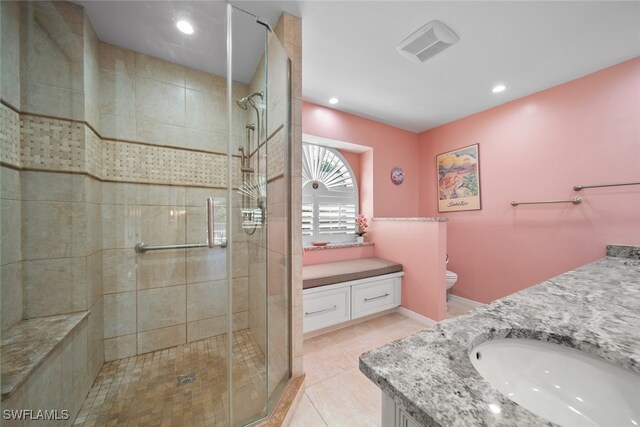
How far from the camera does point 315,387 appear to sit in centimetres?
140

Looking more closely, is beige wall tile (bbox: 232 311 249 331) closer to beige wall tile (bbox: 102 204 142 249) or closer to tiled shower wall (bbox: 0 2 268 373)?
tiled shower wall (bbox: 0 2 268 373)

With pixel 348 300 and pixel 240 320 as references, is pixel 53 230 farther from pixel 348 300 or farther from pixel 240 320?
pixel 348 300

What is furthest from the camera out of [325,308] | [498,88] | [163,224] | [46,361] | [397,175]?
[397,175]

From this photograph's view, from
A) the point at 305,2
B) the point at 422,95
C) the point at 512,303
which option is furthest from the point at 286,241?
the point at 422,95

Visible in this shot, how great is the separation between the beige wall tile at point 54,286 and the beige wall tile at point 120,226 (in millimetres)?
246

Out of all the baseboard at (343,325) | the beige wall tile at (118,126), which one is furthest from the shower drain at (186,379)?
the beige wall tile at (118,126)

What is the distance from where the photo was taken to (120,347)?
4.91ft

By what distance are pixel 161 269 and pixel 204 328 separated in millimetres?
579

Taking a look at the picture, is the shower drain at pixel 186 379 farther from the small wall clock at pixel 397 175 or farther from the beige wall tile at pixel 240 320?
the small wall clock at pixel 397 175

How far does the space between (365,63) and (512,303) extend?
197cm

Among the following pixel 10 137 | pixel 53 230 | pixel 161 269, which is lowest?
pixel 161 269

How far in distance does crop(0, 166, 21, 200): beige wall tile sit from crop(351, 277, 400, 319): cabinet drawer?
7.26 ft

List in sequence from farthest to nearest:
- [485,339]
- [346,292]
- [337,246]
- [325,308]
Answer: [337,246], [346,292], [325,308], [485,339]

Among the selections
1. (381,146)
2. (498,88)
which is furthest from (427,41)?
(381,146)
